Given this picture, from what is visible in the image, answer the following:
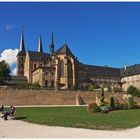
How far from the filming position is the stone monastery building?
293 ft

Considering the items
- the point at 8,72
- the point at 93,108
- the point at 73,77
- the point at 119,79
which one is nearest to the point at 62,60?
the point at 73,77

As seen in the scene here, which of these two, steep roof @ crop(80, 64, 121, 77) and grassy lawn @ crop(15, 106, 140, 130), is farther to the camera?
steep roof @ crop(80, 64, 121, 77)

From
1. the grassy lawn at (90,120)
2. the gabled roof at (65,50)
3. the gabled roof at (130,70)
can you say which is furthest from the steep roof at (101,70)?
the grassy lawn at (90,120)

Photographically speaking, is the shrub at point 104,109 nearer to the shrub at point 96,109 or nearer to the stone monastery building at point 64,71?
the shrub at point 96,109

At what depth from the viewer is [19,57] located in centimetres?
11262

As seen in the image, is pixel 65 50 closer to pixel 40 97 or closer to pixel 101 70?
pixel 101 70

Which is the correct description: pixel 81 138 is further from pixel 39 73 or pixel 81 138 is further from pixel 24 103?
pixel 39 73

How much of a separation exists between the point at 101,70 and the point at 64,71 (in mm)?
31262

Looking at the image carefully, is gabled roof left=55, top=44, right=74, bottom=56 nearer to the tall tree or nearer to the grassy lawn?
the tall tree

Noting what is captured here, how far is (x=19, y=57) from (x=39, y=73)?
79.7 feet

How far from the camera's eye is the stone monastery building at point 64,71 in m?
89.4

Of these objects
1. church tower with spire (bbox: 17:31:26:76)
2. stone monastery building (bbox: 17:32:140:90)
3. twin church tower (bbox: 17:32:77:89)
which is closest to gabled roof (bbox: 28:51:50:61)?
stone monastery building (bbox: 17:32:140:90)

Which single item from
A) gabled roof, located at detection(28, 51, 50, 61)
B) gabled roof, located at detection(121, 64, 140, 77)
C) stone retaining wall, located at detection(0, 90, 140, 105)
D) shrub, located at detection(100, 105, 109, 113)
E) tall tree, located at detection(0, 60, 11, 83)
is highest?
gabled roof, located at detection(28, 51, 50, 61)

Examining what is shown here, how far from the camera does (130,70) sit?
4564 inches
